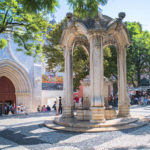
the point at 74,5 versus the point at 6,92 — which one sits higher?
the point at 74,5

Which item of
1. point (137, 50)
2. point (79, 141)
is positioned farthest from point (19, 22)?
point (137, 50)

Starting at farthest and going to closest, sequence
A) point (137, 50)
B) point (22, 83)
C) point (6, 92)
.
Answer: point (137, 50) < point (6, 92) < point (22, 83)

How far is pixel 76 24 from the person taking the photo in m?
10.1

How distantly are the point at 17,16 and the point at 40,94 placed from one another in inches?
539

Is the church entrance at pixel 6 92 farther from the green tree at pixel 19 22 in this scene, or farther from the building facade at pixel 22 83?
the green tree at pixel 19 22

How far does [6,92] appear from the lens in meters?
24.7

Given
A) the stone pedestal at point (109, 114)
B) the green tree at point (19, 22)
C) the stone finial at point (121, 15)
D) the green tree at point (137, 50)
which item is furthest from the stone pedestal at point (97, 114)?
the green tree at point (137, 50)

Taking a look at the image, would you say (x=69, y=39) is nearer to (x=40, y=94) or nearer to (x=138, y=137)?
(x=138, y=137)

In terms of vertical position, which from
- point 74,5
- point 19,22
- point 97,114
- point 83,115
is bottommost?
point 83,115

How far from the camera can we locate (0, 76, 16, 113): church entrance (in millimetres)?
24406

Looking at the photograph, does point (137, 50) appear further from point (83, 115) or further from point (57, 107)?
point (83, 115)

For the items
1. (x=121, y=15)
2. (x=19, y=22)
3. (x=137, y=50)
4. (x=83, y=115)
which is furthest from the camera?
(x=137, y=50)

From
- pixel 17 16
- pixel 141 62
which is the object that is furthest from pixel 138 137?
pixel 141 62

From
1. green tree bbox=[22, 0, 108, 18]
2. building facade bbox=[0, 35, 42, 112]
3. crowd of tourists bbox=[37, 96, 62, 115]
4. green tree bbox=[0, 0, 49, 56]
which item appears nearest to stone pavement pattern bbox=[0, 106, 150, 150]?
green tree bbox=[22, 0, 108, 18]
